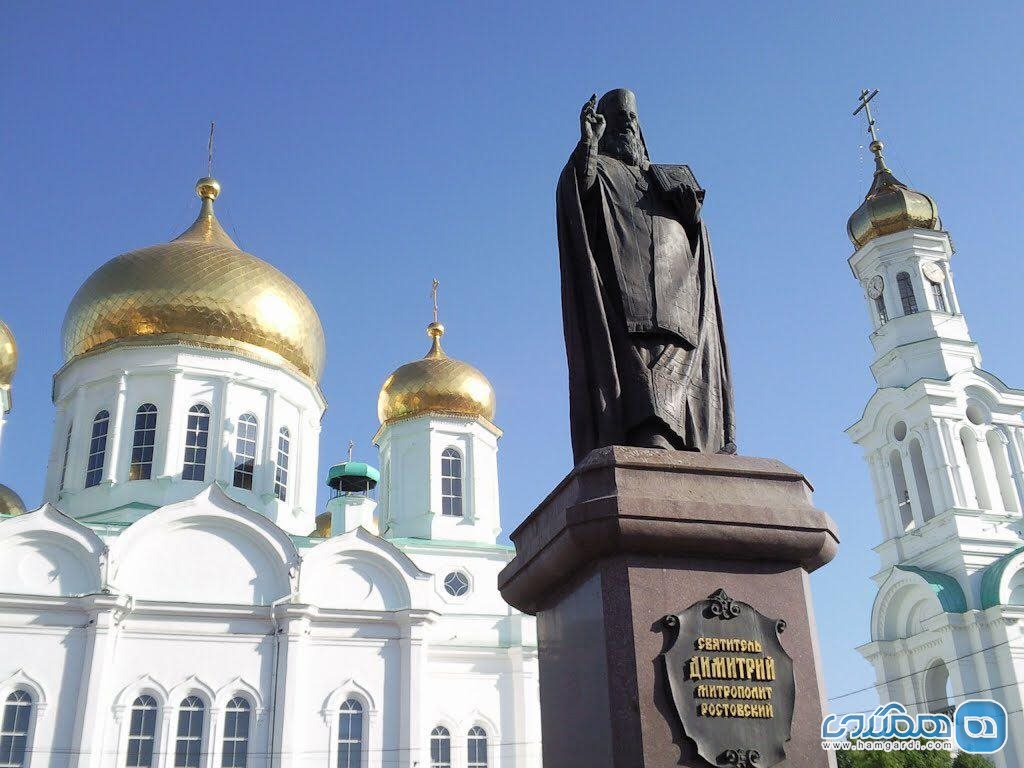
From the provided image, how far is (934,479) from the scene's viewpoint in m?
30.6

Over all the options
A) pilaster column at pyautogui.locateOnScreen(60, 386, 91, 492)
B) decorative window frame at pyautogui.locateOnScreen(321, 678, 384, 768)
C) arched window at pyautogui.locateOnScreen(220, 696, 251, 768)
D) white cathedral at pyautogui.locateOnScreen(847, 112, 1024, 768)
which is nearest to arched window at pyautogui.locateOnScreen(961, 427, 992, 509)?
white cathedral at pyautogui.locateOnScreen(847, 112, 1024, 768)

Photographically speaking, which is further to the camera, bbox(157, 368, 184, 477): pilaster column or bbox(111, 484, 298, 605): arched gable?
bbox(157, 368, 184, 477): pilaster column

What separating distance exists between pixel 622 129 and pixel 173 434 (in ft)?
68.2

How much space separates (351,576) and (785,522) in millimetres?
19369

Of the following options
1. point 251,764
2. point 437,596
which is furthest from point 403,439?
point 251,764

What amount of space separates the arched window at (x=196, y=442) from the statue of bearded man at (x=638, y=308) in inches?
820

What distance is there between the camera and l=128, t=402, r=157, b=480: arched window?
80.2 ft

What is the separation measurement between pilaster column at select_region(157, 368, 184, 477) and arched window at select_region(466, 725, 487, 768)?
964cm

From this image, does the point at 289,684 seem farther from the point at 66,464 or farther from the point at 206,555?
the point at 66,464

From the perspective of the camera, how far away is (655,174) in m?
5.89

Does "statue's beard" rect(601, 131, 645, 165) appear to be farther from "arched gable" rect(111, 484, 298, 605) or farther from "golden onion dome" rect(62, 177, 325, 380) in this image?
"golden onion dome" rect(62, 177, 325, 380)

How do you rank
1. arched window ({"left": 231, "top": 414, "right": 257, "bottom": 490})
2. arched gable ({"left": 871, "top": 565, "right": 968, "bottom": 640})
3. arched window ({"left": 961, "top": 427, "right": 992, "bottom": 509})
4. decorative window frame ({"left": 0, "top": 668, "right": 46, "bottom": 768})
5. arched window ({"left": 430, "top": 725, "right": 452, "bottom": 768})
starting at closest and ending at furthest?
decorative window frame ({"left": 0, "top": 668, "right": 46, "bottom": 768}), arched window ({"left": 430, "top": 725, "right": 452, "bottom": 768}), arched window ({"left": 231, "top": 414, "right": 257, "bottom": 490}), arched gable ({"left": 871, "top": 565, "right": 968, "bottom": 640}), arched window ({"left": 961, "top": 427, "right": 992, "bottom": 509})

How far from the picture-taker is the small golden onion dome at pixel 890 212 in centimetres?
3491

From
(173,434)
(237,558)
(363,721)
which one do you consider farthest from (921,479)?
(173,434)
